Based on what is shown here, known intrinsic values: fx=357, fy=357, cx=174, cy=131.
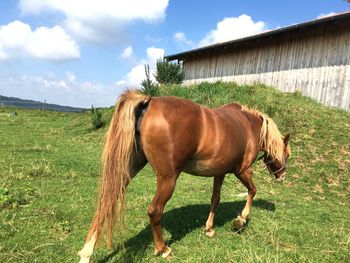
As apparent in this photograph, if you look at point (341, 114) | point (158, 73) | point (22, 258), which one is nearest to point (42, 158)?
point (22, 258)

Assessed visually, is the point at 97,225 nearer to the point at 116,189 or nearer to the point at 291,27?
the point at 116,189

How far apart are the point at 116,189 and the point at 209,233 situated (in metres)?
2.02

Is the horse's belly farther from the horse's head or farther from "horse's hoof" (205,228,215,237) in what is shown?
the horse's head

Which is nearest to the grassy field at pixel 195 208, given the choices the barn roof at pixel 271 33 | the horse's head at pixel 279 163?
the horse's head at pixel 279 163

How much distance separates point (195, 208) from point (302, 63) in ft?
45.6

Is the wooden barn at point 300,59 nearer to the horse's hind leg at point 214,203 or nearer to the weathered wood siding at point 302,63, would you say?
the weathered wood siding at point 302,63

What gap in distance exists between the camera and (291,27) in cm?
1834

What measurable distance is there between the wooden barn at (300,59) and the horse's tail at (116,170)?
45.3 ft

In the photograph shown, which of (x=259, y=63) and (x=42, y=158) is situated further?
(x=259, y=63)

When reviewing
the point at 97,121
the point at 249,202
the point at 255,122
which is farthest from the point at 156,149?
the point at 97,121

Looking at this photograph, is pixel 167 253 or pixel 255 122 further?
pixel 255 122

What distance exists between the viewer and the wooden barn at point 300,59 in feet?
53.0

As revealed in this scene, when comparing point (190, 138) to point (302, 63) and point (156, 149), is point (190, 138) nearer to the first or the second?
point (156, 149)

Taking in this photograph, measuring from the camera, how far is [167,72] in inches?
1072
